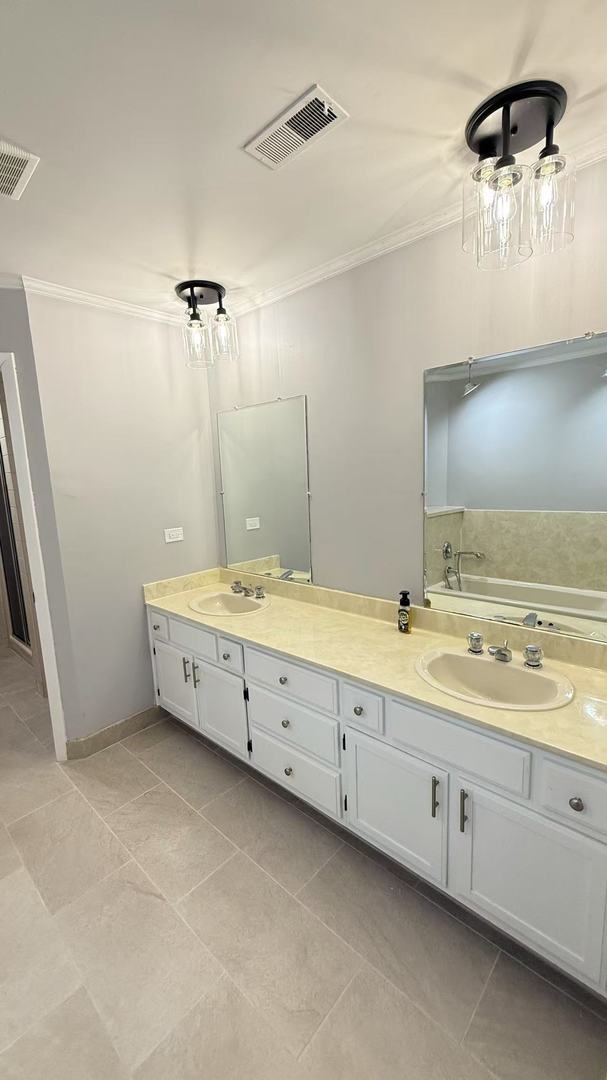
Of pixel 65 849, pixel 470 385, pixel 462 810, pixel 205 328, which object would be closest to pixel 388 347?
pixel 470 385

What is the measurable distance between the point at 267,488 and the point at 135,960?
2.12 m

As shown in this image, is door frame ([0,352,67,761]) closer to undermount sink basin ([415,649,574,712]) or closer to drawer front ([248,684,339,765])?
drawer front ([248,684,339,765])

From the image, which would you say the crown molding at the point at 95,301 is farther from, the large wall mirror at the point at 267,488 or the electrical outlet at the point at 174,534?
the electrical outlet at the point at 174,534

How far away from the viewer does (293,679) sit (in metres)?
1.82

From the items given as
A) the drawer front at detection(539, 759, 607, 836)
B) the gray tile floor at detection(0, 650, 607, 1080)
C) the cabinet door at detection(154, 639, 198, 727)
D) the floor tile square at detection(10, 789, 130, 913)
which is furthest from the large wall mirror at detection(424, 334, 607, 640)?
the floor tile square at detection(10, 789, 130, 913)

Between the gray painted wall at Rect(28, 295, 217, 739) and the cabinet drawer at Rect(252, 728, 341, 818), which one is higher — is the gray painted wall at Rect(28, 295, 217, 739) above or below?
above

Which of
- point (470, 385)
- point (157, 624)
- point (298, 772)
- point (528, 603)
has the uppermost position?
point (470, 385)

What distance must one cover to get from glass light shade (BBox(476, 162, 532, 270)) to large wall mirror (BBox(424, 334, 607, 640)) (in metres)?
0.40

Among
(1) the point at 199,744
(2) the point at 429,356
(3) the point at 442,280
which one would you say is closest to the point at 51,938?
(1) the point at 199,744

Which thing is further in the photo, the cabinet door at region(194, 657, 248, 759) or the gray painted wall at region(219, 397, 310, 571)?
the gray painted wall at region(219, 397, 310, 571)

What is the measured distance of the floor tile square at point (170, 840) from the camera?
1710mm

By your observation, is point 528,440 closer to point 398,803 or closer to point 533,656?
point 533,656

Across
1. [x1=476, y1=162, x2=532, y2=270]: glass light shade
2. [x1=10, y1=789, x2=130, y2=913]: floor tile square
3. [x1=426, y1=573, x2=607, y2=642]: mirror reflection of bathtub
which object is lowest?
[x1=10, y1=789, x2=130, y2=913]: floor tile square

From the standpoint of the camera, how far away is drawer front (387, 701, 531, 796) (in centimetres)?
121
